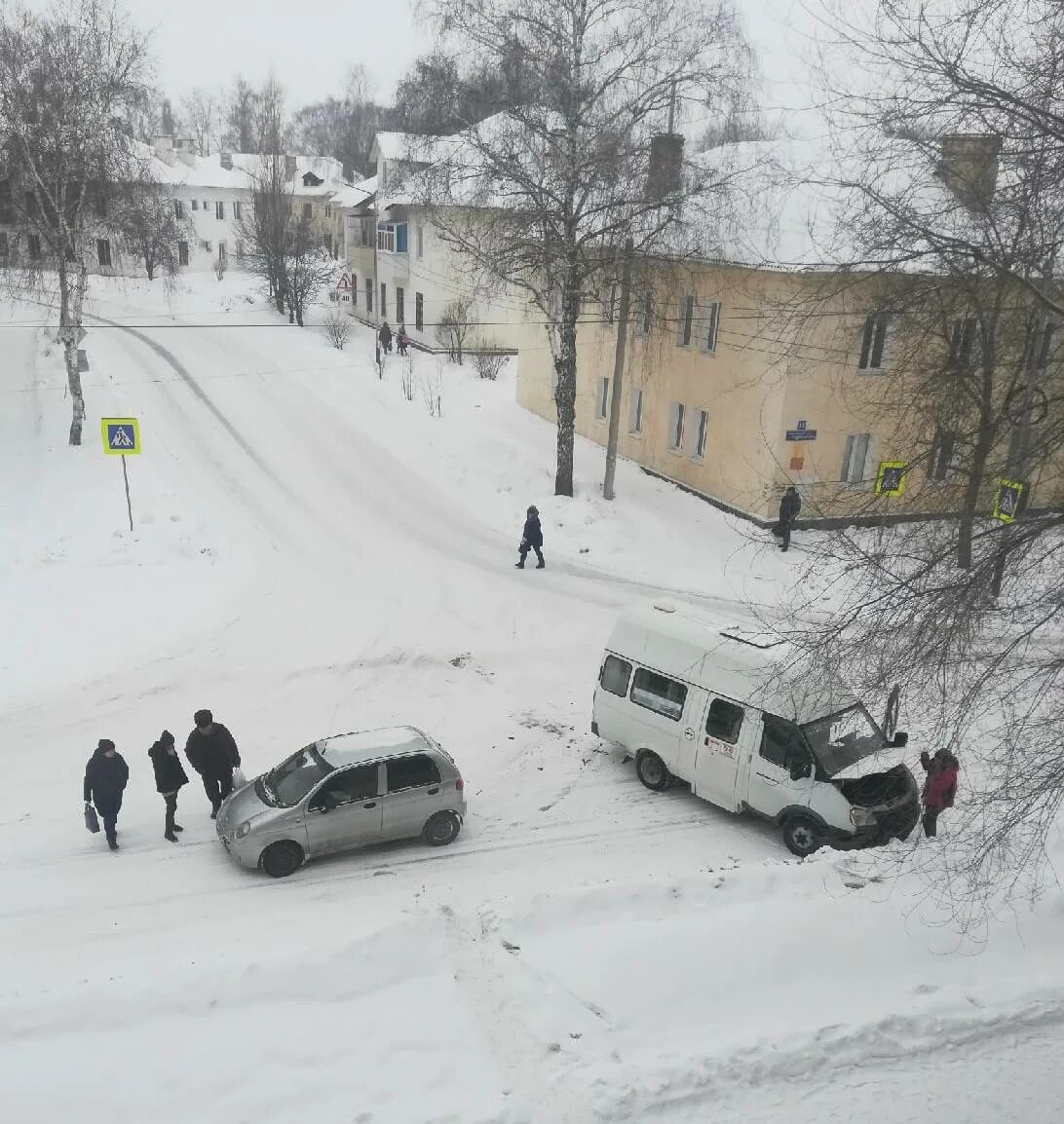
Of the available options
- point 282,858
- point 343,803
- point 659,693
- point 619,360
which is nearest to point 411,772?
point 343,803

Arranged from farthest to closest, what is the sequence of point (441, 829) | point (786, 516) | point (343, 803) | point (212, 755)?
point (786, 516)
point (212, 755)
point (441, 829)
point (343, 803)

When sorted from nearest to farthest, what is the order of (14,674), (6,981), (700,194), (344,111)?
(6,981)
(14,674)
(700,194)
(344,111)

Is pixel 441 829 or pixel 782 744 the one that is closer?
pixel 782 744

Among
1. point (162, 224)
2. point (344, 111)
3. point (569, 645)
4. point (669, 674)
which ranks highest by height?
point (344, 111)

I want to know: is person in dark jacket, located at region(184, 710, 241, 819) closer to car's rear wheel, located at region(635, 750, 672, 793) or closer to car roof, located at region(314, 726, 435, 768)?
car roof, located at region(314, 726, 435, 768)

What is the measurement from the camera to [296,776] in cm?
1031

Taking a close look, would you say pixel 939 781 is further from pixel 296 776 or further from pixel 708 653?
pixel 296 776

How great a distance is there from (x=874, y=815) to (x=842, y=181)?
6.49 m

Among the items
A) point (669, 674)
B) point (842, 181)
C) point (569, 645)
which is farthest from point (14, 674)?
point (842, 181)

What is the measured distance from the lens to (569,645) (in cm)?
1627

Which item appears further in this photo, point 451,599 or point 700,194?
point 700,194

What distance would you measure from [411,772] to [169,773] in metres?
2.73

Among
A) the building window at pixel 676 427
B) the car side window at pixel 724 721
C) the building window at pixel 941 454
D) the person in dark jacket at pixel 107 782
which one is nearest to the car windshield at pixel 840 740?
the car side window at pixel 724 721

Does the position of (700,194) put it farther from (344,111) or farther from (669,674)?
(344,111)
